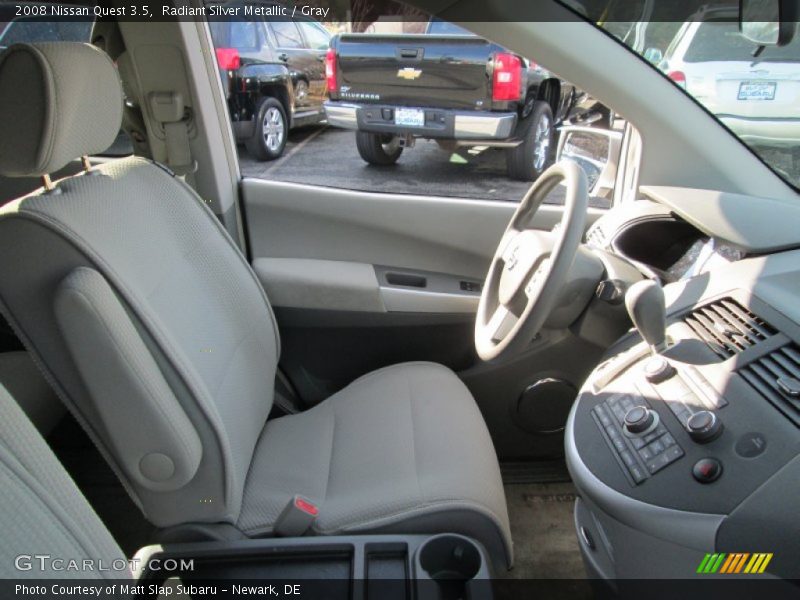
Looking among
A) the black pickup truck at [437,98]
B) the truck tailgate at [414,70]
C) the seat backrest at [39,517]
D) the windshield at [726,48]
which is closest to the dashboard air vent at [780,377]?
the windshield at [726,48]

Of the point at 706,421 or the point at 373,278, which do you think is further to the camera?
the point at 373,278

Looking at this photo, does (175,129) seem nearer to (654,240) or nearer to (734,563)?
(654,240)

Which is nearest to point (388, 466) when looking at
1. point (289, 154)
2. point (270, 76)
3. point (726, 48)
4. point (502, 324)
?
point (502, 324)

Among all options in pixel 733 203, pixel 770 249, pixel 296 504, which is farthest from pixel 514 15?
pixel 296 504

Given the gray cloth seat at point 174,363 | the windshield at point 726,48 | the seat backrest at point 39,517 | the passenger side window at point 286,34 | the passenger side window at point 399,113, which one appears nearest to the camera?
the seat backrest at point 39,517

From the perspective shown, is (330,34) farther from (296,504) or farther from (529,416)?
(296,504)

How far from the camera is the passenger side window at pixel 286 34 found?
236cm

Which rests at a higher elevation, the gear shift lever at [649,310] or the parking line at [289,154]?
the gear shift lever at [649,310]

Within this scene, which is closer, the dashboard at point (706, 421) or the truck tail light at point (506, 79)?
the dashboard at point (706, 421)

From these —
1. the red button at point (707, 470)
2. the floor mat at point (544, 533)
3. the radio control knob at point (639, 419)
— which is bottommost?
the floor mat at point (544, 533)

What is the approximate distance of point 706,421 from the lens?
976mm

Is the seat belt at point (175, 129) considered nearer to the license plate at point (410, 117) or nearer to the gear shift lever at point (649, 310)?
the license plate at point (410, 117)

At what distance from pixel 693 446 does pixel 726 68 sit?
0.95 metres

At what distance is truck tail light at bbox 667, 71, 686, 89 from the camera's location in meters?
1.43
